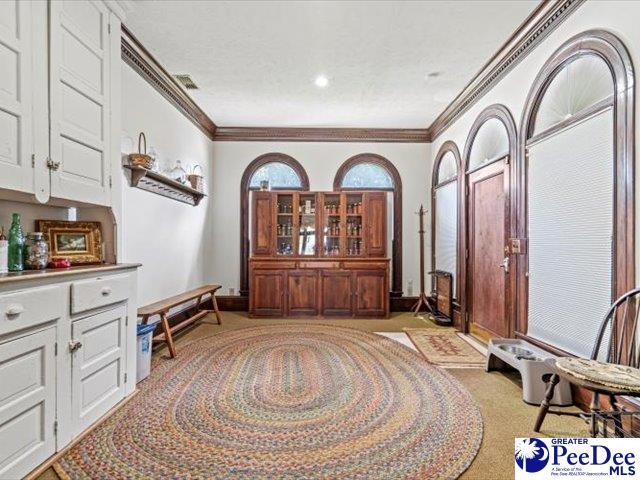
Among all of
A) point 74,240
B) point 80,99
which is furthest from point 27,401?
point 80,99

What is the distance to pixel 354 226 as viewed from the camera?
5.47 m

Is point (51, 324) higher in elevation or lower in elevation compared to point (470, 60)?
lower

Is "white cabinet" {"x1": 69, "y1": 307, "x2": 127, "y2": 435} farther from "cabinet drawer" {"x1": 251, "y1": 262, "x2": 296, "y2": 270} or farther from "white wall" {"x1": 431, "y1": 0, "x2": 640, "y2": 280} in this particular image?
"white wall" {"x1": 431, "y1": 0, "x2": 640, "y2": 280}

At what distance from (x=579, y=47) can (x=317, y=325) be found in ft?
12.9

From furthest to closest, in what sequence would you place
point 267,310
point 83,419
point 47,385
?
point 267,310
point 83,419
point 47,385

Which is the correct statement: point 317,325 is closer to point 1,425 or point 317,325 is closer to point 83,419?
point 83,419

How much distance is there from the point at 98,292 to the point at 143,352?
97 cm

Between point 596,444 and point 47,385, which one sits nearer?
point 596,444

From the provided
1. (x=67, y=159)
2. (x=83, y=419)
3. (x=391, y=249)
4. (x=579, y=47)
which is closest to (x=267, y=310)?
(x=391, y=249)

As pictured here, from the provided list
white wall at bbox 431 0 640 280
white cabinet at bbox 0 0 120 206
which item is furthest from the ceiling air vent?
white wall at bbox 431 0 640 280

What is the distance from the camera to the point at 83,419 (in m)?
2.00

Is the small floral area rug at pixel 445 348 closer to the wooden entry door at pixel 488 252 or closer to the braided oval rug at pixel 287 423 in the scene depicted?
the braided oval rug at pixel 287 423

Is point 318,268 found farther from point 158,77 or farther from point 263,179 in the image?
point 158,77

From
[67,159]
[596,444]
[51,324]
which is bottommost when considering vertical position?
[596,444]
